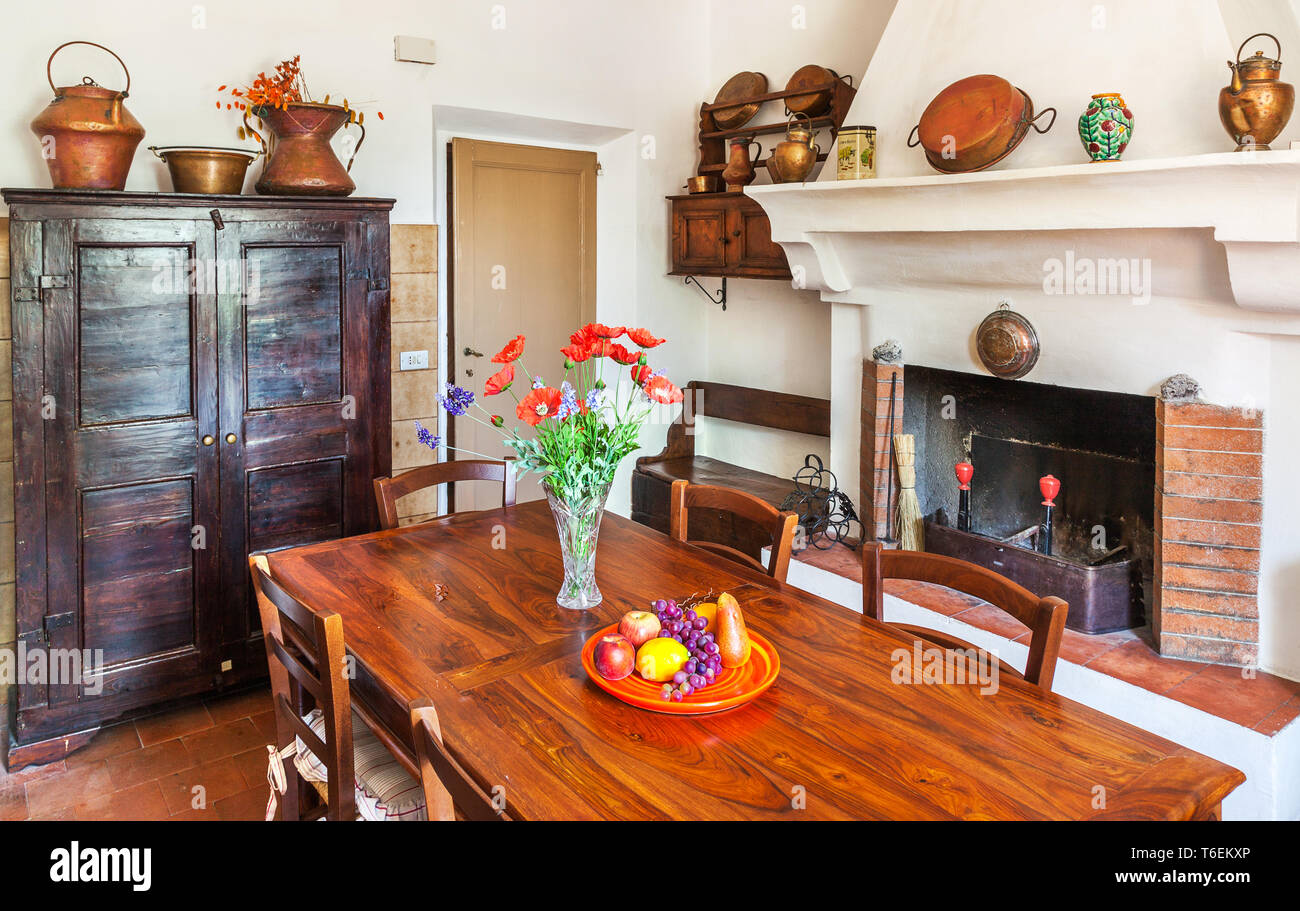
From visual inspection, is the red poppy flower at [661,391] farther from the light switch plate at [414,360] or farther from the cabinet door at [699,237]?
the cabinet door at [699,237]

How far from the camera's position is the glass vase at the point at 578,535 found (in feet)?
6.87

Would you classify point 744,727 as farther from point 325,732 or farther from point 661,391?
point 325,732

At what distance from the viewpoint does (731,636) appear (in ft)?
5.71

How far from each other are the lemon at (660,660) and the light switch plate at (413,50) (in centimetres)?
329

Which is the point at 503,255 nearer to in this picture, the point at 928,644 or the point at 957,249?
the point at 957,249

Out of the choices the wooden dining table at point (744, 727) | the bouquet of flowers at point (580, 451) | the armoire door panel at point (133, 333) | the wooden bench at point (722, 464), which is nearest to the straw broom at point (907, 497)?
the wooden bench at point (722, 464)

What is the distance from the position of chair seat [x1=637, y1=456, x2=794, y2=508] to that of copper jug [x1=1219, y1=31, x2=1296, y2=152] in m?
2.44

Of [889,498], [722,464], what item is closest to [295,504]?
[889,498]

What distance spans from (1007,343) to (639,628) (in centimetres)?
234

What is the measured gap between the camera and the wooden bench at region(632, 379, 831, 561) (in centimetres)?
462

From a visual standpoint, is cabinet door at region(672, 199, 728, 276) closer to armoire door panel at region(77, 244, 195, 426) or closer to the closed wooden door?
the closed wooden door

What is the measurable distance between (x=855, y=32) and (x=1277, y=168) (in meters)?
2.38
